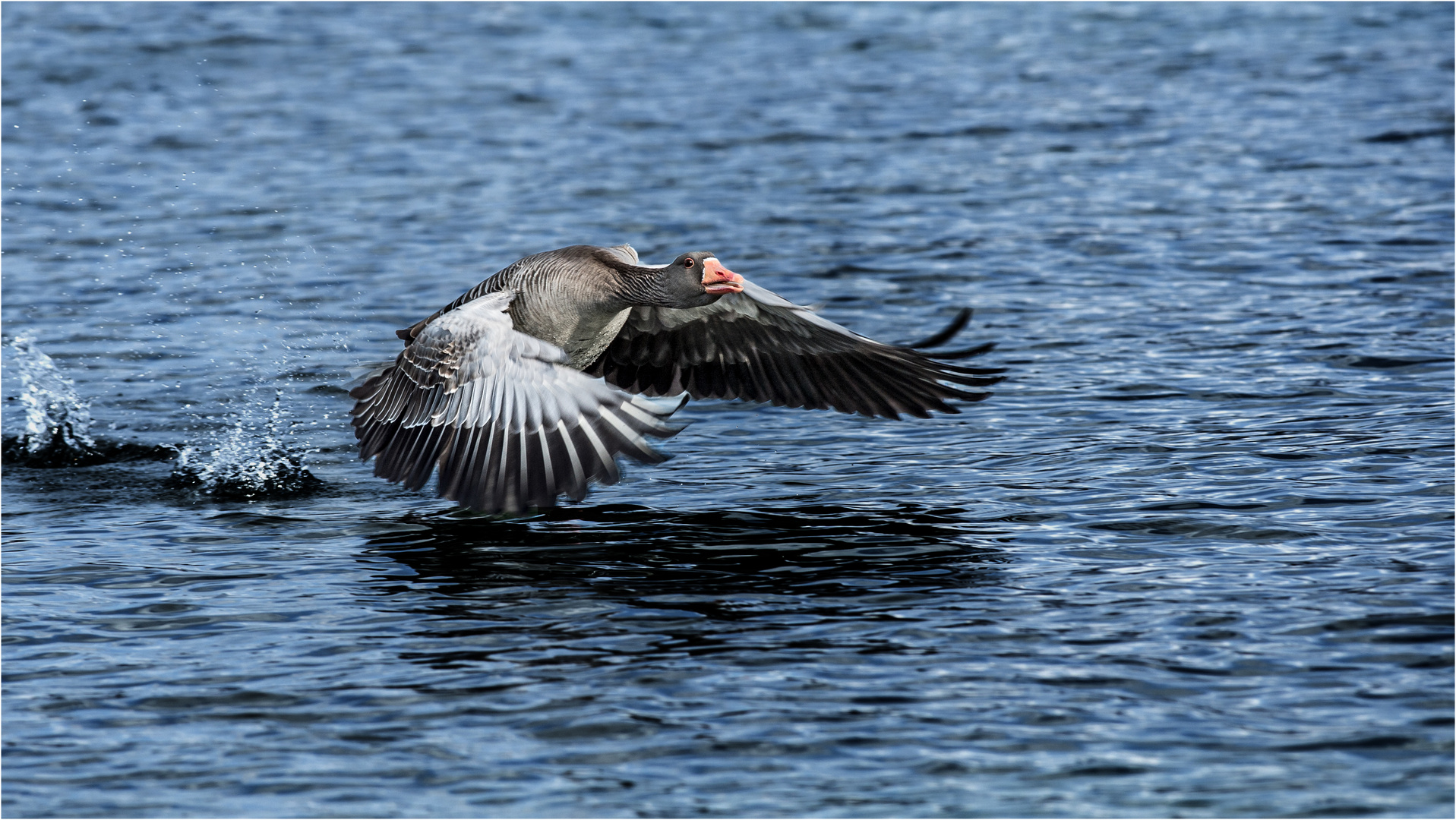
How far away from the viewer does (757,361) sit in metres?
10.3

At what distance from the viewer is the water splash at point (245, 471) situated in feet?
33.3

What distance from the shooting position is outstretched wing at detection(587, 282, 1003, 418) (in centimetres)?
988

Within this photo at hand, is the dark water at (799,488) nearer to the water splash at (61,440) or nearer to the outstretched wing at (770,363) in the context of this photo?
the water splash at (61,440)

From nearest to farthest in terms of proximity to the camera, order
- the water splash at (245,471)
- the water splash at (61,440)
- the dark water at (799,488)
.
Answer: the dark water at (799,488)
the water splash at (245,471)
the water splash at (61,440)

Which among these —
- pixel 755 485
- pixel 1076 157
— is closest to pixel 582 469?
pixel 755 485

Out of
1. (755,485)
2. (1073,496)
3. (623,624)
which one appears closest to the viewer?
(623,624)

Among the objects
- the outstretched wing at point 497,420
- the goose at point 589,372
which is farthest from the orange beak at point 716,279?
the outstretched wing at point 497,420

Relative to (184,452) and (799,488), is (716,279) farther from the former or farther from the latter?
(184,452)

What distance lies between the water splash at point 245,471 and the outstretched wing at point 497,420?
1014 millimetres

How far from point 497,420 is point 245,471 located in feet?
8.36

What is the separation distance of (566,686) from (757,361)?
3.76 m

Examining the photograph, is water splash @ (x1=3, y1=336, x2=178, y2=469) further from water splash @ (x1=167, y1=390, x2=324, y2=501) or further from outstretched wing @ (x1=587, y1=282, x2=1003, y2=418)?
outstretched wing @ (x1=587, y1=282, x2=1003, y2=418)

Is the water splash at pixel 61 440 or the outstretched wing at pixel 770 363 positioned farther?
the water splash at pixel 61 440

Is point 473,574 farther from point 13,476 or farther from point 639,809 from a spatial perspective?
point 13,476
